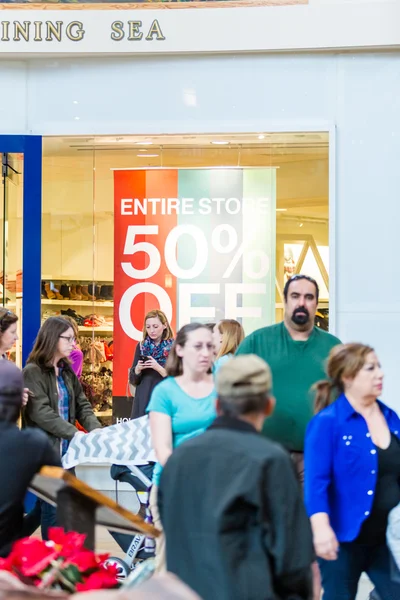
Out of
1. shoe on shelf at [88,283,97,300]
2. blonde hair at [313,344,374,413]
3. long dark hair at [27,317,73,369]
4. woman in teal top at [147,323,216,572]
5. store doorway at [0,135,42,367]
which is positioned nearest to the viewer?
blonde hair at [313,344,374,413]

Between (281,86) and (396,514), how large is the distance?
5.86m

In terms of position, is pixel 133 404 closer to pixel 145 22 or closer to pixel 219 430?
pixel 145 22

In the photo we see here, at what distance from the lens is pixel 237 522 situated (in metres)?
3.31

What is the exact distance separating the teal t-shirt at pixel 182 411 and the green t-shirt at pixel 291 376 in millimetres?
480

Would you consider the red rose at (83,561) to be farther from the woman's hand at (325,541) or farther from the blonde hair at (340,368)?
the blonde hair at (340,368)

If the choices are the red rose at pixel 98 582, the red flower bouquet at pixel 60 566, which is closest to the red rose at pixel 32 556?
the red flower bouquet at pixel 60 566

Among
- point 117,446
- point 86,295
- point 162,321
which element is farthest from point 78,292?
point 117,446

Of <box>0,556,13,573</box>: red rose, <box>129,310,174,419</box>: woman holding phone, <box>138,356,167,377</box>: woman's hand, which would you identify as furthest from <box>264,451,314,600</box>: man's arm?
<box>138,356,167,377</box>: woman's hand

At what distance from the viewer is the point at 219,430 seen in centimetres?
349

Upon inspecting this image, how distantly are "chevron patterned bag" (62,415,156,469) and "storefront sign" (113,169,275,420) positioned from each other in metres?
2.68

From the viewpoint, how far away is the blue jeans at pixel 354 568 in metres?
4.57

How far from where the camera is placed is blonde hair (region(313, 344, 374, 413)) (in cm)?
470

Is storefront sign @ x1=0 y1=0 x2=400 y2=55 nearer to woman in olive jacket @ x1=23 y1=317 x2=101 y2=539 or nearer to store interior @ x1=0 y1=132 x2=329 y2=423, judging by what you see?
store interior @ x1=0 y1=132 x2=329 y2=423

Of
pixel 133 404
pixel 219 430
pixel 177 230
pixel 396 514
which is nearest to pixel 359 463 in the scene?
pixel 396 514
